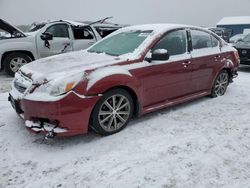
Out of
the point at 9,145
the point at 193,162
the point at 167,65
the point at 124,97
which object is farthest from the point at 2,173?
the point at 167,65

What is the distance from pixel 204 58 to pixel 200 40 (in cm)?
37

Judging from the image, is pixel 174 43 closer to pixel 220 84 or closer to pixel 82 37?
pixel 220 84

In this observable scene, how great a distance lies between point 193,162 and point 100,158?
111 centimetres

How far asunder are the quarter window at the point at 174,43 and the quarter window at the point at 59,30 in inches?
182

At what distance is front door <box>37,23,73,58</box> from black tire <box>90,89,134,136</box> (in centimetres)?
493

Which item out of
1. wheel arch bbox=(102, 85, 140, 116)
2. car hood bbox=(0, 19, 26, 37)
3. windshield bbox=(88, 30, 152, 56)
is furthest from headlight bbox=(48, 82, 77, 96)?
car hood bbox=(0, 19, 26, 37)

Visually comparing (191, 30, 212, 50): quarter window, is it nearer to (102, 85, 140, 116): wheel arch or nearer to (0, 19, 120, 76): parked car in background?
(102, 85, 140, 116): wheel arch

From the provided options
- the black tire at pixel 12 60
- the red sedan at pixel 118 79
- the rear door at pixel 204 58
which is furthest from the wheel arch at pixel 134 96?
the black tire at pixel 12 60

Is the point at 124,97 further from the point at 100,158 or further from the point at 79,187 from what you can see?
the point at 79,187

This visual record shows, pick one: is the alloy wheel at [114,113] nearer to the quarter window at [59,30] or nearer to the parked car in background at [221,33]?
the quarter window at [59,30]

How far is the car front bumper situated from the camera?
3330 millimetres

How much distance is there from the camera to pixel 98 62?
12.9 feet

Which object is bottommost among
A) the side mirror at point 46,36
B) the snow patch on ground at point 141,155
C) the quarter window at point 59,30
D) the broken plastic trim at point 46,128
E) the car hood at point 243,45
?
the snow patch on ground at point 141,155

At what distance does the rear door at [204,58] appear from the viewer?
4988 mm
